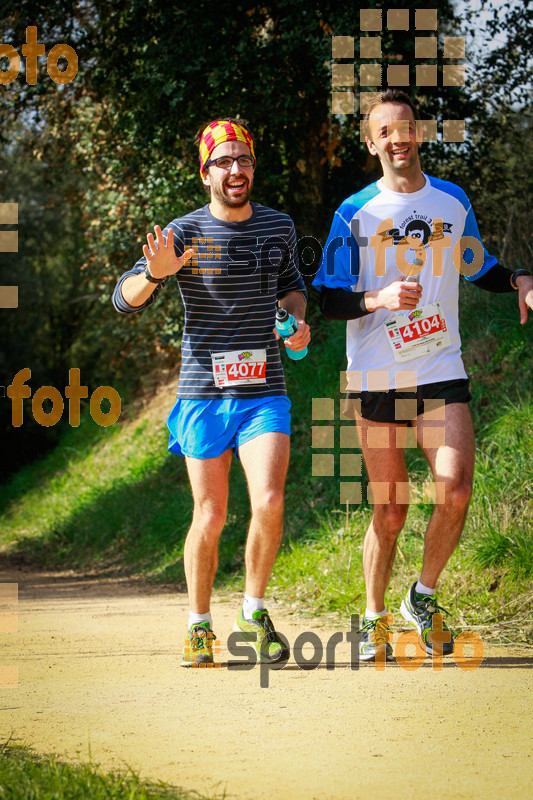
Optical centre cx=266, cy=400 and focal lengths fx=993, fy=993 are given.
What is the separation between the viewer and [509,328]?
817 cm

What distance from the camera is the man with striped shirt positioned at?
470cm

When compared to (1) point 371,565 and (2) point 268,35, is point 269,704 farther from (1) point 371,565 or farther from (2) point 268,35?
(2) point 268,35

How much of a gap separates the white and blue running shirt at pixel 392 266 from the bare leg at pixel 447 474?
0.71 feet

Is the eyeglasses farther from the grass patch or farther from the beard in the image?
the grass patch

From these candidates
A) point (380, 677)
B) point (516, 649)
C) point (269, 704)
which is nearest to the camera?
point (269, 704)

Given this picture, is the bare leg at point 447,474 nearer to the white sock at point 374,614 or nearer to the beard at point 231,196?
the white sock at point 374,614

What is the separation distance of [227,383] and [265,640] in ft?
4.05

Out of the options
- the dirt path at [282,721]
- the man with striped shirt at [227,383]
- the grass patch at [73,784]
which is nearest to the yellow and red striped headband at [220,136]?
the man with striped shirt at [227,383]

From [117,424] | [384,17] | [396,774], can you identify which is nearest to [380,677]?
[396,774]

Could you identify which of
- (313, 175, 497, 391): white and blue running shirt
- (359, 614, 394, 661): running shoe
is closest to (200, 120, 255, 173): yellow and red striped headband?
(313, 175, 497, 391): white and blue running shirt

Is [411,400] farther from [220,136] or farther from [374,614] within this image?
[220,136]

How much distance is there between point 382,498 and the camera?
4.85 metres

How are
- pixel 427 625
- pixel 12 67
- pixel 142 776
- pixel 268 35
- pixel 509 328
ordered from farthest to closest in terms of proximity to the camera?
pixel 12 67, pixel 268 35, pixel 509 328, pixel 427 625, pixel 142 776

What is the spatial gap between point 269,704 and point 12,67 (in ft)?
30.0
